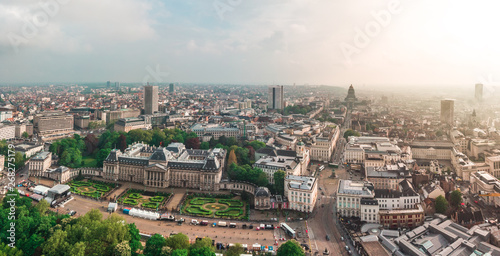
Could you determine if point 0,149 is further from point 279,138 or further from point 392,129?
point 392,129

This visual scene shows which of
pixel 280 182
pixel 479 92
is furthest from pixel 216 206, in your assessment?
pixel 479 92

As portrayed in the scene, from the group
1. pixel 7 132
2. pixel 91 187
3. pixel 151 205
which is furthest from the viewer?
pixel 7 132

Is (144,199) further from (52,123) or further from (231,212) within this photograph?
(52,123)

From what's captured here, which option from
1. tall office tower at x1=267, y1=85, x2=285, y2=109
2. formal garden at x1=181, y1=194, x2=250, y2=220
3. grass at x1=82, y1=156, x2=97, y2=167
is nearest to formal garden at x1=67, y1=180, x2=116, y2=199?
grass at x1=82, y1=156, x2=97, y2=167

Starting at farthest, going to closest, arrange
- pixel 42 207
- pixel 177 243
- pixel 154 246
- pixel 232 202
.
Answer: pixel 232 202
pixel 42 207
pixel 154 246
pixel 177 243

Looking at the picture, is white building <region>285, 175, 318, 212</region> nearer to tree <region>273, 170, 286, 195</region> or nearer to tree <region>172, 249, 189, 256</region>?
tree <region>273, 170, 286, 195</region>

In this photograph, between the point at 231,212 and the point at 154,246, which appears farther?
the point at 231,212
